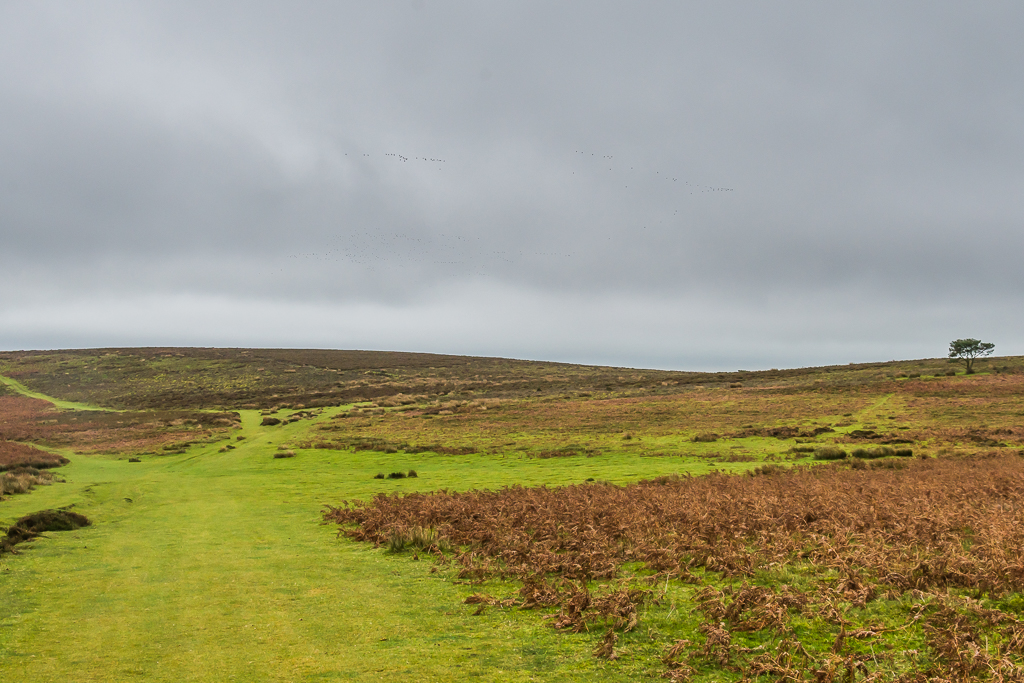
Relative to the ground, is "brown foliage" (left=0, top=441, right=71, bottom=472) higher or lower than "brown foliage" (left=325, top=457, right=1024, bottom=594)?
lower

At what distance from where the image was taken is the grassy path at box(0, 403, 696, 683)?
24.3 ft

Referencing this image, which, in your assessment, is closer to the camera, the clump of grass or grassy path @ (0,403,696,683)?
grassy path @ (0,403,696,683)

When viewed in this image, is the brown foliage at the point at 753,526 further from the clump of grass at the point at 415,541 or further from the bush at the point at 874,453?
the bush at the point at 874,453

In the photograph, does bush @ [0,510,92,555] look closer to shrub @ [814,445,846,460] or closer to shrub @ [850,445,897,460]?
shrub @ [814,445,846,460]

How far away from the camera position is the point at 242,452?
147ft

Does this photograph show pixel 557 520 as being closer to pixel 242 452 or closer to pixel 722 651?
pixel 722 651

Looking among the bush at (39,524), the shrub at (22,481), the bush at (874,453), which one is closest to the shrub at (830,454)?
the bush at (874,453)

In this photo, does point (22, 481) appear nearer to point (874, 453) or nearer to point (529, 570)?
point (529, 570)

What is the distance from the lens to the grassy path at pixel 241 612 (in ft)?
24.3

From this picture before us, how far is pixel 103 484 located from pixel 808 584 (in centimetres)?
3150

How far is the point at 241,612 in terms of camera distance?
Answer: 9.88 metres

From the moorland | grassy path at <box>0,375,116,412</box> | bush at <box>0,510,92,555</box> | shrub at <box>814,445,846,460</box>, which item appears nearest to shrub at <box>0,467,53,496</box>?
the moorland

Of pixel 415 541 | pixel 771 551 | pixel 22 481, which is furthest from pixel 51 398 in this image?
pixel 771 551

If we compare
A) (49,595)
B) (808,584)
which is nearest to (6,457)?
(49,595)
